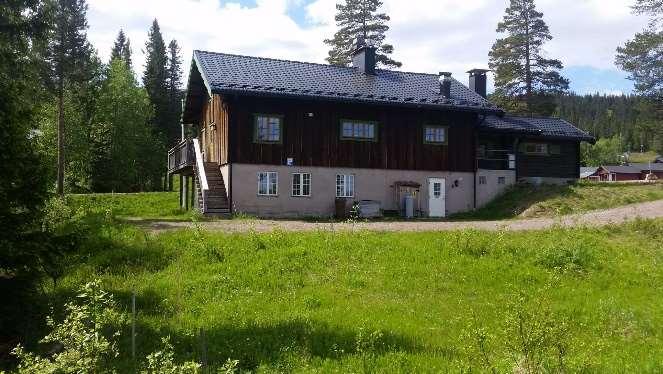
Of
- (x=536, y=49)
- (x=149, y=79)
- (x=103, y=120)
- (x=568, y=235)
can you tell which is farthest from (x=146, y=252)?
(x=149, y=79)

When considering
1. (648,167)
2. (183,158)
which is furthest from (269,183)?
(648,167)

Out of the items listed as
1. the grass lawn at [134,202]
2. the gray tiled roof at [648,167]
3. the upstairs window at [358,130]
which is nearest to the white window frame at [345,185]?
the upstairs window at [358,130]

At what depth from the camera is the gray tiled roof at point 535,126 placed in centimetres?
3027

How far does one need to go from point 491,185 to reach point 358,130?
8.15 m

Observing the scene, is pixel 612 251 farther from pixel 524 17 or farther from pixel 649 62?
pixel 524 17

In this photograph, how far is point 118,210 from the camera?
3088 cm

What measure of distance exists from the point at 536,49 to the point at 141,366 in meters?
47.7

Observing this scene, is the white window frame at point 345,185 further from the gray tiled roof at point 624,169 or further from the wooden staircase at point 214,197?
the gray tiled roof at point 624,169

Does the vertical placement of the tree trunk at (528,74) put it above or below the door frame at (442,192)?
above

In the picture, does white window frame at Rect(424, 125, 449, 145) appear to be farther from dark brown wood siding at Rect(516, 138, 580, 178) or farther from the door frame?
dark brown wood siding at Rect(516, 138, 580, 178)

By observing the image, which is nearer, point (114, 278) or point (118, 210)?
point (114, 278)

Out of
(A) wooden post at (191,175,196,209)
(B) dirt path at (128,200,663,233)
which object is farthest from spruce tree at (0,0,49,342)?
(A) wooden post at (191,175,196,209)

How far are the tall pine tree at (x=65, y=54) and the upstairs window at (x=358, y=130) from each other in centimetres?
1699

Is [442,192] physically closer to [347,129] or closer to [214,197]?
[347,129]
